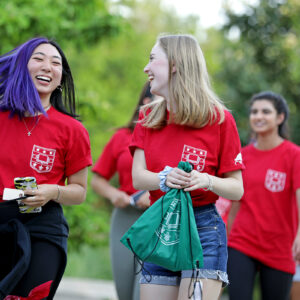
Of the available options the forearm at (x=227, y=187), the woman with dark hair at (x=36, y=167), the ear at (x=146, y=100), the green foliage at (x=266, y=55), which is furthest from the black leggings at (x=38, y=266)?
the green foliage at (x=266, y=55)

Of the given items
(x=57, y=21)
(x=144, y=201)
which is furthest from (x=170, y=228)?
(x=57, y=21)

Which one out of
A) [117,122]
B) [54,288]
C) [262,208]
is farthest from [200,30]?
[54,288]

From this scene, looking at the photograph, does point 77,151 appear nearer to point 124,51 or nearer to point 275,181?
point 275,181

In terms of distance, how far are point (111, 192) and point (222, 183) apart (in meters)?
2.22

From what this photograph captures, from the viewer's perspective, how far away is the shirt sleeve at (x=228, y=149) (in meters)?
3.37

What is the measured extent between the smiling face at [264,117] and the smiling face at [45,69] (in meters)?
2.44

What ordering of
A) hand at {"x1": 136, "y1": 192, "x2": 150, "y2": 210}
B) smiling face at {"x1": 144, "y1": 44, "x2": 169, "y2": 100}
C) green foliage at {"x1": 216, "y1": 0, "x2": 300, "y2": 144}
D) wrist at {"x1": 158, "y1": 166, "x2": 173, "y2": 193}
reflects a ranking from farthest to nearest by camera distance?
green foliage at {"x1": 216, "y1": 0, "x2": 300, "y2": 144} < hand at {"x1": 136, "y1": 192, "x2": 150, "y2": 210} < smiling face at {"x1": 144, "y1": 44, "x2": 169, "y2": 100} < wrist at {"x1": 158, "y1": 166, "x2": 173, "y2": 193}

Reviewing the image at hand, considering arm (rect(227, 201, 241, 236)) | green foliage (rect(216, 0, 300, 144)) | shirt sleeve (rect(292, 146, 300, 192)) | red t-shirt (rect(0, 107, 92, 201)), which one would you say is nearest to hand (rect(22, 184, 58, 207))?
red t-shirt (rect(0, 107, 92, 201))

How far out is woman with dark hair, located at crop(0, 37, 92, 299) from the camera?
10.9ft

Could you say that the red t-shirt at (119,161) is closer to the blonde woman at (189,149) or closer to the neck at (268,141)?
the neck at (268,141)

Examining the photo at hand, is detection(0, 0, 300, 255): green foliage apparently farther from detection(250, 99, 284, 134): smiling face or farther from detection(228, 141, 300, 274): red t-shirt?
detection(250, 99, 284, 134): smiling face

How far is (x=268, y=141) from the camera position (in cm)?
544

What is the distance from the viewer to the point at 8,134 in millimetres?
3496

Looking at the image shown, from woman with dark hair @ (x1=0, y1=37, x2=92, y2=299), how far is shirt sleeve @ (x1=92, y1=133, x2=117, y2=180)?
173 centimetres
